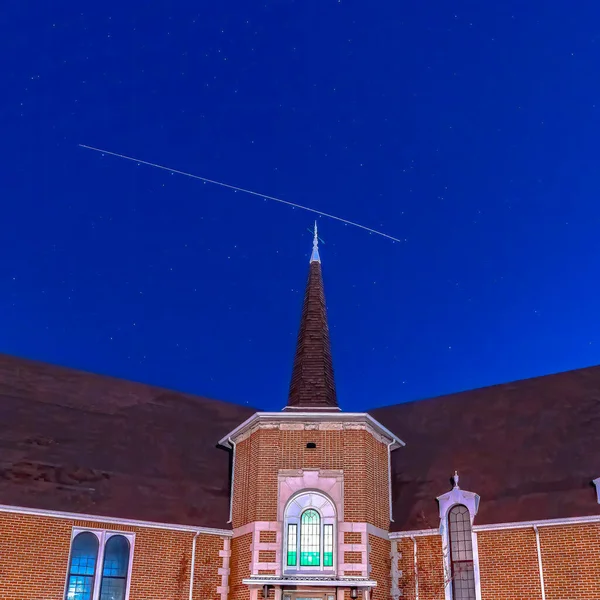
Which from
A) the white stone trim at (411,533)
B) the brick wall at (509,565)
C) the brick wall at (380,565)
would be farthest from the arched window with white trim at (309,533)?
the brick wall at (509,565)

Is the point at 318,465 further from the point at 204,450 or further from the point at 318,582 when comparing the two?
the point at 204,450

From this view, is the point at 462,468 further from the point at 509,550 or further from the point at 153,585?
the point at 153,585

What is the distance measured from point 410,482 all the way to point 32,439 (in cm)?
1292

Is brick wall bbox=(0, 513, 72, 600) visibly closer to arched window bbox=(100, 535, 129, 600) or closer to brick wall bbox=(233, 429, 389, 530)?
arched window bbox=(100, 535, 129, 600)

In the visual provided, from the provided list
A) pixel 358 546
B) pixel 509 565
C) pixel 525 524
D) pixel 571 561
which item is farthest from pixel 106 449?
pixel 571 561

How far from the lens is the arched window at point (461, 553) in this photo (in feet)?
75.9

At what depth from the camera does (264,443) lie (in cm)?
2483

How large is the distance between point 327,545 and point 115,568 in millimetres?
6704

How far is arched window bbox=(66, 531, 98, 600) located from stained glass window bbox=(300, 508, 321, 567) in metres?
6.46

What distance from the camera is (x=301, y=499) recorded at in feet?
78.8

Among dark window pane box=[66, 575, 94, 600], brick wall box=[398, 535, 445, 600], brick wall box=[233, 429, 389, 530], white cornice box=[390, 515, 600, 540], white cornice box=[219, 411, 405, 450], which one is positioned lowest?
dark window pane box=[66, 575, 94, 600]

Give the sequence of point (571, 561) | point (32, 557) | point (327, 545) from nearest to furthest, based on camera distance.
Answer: point (571, 561), point (32, 557), point (327, 545)

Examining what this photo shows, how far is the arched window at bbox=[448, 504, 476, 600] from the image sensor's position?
75.9ft

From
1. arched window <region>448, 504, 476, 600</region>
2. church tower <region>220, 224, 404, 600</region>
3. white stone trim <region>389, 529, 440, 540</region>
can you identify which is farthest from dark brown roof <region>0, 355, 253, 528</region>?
arched window <region>448, 504, 476, 600</region>
